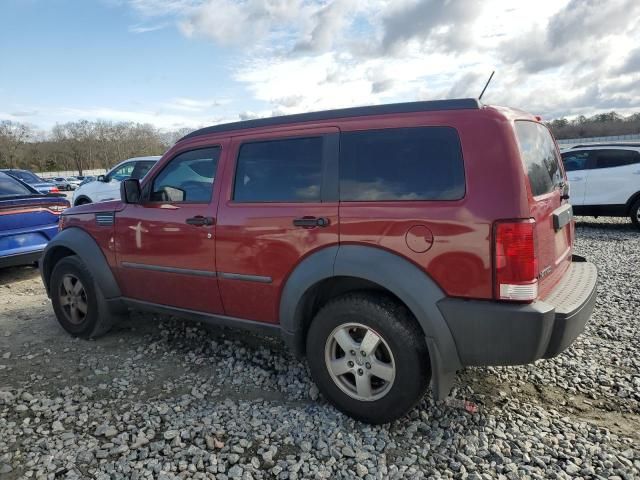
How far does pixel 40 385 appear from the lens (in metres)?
3.49

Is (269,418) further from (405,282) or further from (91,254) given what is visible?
(91,254)

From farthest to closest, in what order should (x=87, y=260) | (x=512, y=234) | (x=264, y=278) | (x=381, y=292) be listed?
(x=87, y=260) → (x=264, y=278) → (x=381, y=292) → (x=512, y=234)

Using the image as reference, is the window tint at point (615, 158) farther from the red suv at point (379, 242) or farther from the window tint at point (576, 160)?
the red suv at point (379, 242)

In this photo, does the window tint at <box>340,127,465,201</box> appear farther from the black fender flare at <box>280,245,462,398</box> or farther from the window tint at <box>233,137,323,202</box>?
the black fender flare at <box>280,245,462,398</box>

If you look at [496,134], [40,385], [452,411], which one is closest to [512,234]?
[496,134]

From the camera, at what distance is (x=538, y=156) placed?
285 centimetres

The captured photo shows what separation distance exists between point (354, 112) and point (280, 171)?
2.14 ft

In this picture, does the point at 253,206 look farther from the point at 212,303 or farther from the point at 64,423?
the point at 64,423

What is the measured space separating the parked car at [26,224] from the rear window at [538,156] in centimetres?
617

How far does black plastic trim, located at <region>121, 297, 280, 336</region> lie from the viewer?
327cm

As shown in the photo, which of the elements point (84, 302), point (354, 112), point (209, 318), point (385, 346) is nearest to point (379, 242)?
point (385, 346)

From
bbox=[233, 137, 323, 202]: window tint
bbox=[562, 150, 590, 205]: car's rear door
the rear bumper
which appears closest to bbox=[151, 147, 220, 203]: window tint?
bbox=[233, 137, 323, 202]: window tint

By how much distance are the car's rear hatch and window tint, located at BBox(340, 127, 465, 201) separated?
40cm

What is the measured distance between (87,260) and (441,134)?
11.0 feet
